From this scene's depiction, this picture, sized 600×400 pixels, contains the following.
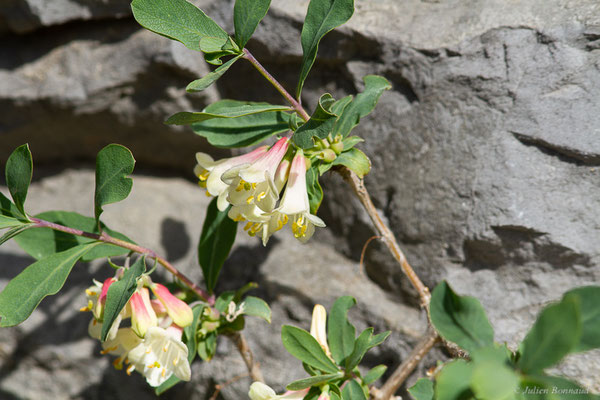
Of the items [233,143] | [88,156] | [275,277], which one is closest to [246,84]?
[233,143]

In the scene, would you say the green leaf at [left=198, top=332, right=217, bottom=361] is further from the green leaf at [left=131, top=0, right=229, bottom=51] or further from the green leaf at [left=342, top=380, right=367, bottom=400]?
the green leaf at [left=131, top=0, right=229, bottom=51]

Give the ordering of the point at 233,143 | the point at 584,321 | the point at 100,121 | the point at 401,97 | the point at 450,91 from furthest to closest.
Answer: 1. the point at 100,121
2. the point at 401,97
3. the point at 450,91
4. the point at 233,143
5. the point at 584,321

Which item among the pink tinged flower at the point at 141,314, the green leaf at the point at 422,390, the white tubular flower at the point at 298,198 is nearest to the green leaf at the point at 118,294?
the pink tinged flower at the point at 141,314

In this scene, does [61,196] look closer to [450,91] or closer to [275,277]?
[275,277]

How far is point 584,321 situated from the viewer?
91 cm

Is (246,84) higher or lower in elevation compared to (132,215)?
higher

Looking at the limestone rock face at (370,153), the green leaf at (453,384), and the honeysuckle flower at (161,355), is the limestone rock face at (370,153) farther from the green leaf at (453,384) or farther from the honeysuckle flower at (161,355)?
the green leaf at (453,384)

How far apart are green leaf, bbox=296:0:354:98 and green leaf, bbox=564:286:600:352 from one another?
0.84 metres

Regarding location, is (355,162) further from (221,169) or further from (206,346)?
(206,346)

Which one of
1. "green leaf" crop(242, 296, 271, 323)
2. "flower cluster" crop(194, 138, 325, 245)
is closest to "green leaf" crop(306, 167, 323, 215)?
"flower cluster" crop(194, 138, 325, 245)

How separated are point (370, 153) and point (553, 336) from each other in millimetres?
1256

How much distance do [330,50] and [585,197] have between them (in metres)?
1.07

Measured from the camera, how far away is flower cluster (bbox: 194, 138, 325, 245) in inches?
A: 51.5

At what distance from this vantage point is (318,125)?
1221 mm
